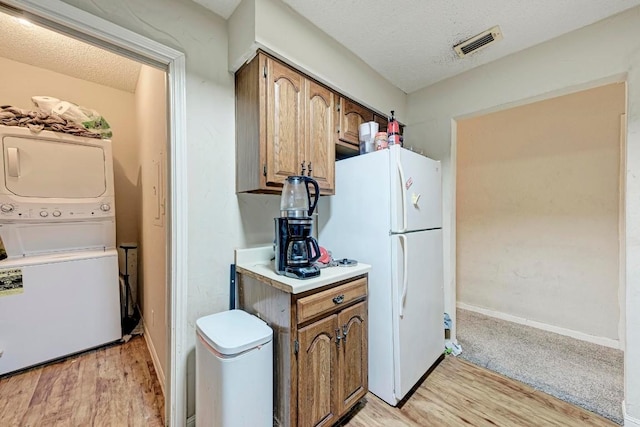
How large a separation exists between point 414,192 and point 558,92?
1.24 m

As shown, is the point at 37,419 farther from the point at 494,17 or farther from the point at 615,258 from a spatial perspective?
the point at 615,258

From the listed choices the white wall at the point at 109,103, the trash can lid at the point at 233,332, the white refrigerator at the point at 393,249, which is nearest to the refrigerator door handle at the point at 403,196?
the white refrigerator at the point at 393,249

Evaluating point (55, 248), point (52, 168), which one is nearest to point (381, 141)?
point (52, 168)

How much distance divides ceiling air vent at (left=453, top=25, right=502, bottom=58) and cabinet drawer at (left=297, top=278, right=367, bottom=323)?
1.82 meters

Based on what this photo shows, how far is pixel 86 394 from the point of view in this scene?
1.75 m

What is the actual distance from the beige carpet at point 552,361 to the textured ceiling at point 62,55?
4.05 meters

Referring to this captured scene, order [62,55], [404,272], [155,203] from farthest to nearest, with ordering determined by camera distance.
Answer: [62,55] → [155,203] → [404,272]

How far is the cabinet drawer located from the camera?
125 cm

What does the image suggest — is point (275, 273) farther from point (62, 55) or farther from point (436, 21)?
point (62, 55)

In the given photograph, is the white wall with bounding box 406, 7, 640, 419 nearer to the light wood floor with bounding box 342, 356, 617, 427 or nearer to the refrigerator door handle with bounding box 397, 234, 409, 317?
the light wood floor with bounding box 342, 356, 617, 427

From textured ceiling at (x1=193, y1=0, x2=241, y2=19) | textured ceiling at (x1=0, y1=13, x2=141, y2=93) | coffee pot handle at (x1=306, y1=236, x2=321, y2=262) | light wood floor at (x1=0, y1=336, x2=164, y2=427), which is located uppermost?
textured ceiling at (x1=0, y1=13, x2=141, y2=93)

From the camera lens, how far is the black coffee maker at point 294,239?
4.52ft

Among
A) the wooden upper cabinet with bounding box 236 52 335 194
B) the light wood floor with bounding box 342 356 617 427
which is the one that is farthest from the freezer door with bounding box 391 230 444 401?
the wooden upper cabinet with bounding box 236 52 335 194

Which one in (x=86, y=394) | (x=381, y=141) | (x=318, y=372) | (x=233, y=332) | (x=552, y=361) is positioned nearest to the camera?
(x=233, y=332)
